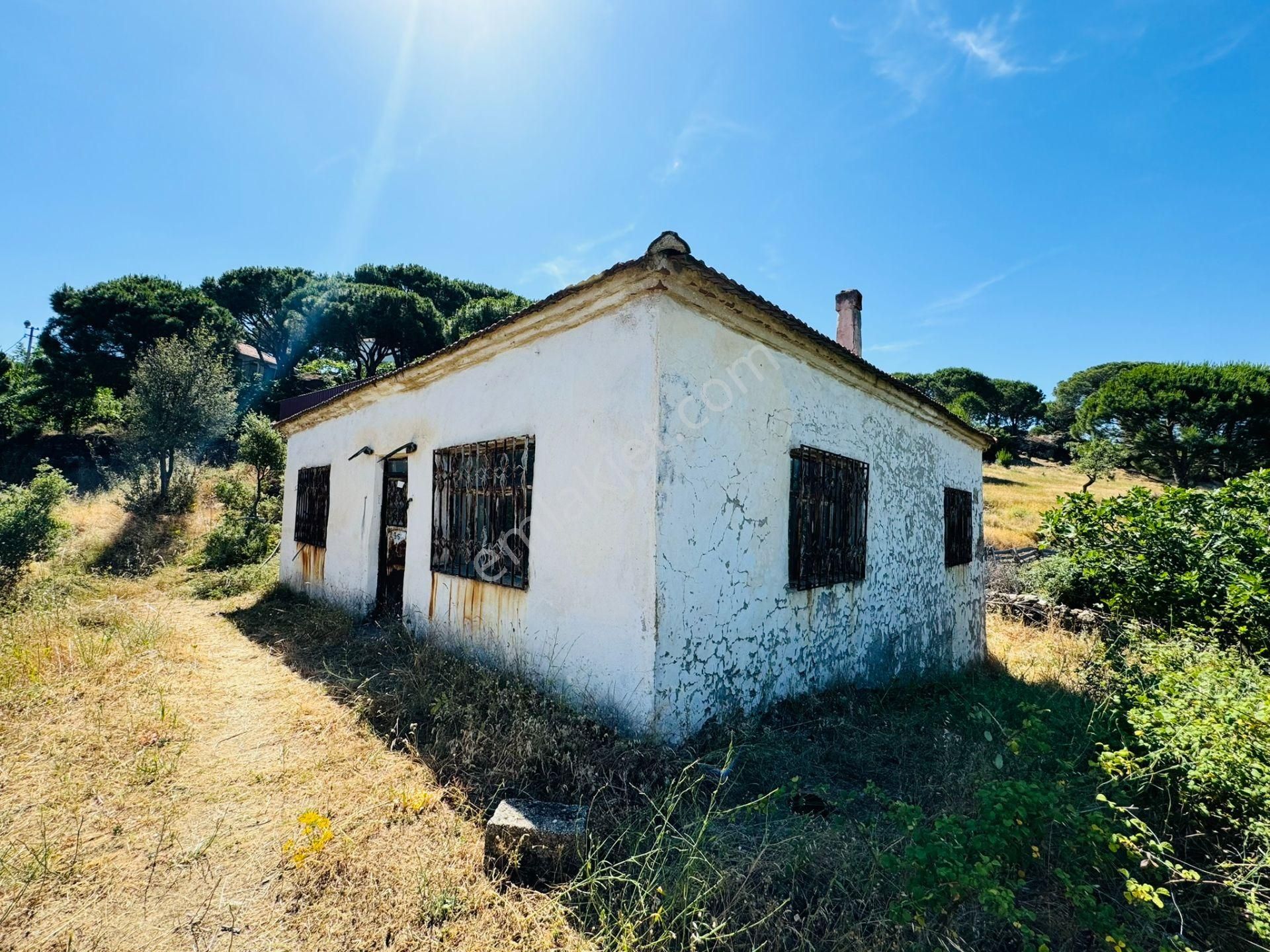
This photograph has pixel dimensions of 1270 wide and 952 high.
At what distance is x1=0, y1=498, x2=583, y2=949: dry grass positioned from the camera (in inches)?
89.4

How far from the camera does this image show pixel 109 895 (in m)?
2.42

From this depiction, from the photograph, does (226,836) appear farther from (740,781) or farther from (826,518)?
(826,518)

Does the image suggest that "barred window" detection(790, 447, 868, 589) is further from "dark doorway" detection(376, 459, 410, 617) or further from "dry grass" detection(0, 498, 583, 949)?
"dark doorway" detection(376, 459, 410, 617)

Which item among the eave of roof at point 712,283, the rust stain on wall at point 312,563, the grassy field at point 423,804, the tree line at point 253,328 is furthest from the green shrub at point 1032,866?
the tree line at point 253,328

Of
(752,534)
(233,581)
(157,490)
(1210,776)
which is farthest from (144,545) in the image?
(1210,776)

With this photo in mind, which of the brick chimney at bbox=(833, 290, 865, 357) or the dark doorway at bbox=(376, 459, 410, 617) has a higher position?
the brick chimney at bbox=(833, 290, 865, 357)

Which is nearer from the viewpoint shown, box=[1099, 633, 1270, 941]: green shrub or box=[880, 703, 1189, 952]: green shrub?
box=[880, 703, 1189, 952]: green shrub

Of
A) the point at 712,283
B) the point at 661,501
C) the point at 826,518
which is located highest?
the point at 712,283

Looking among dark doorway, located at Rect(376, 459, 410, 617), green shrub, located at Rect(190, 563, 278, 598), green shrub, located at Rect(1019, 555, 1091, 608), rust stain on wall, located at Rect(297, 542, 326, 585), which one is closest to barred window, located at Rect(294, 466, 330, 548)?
rust stain on wall, located at Rect(297, 542, 326, 585)

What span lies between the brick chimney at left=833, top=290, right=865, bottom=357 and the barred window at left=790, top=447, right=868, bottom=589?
379 centimetres

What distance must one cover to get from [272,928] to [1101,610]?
1208 centimetres

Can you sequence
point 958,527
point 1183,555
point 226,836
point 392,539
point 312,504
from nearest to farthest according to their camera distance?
point 226,836
point 392,539
point 1183,555
point 958,527
point 312,504

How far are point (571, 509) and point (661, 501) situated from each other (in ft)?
3.02

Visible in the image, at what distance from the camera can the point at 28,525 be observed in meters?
8.89
